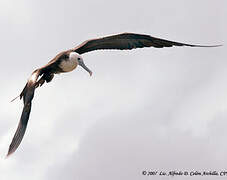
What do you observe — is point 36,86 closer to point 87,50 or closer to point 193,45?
point 87,50

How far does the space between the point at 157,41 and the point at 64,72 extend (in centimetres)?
334

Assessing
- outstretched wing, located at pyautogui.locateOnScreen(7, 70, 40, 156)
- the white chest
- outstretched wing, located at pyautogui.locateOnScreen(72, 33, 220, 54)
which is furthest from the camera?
outstretched wing, located at pyautogui.locateOnScreen(72, 33, 220, 54)

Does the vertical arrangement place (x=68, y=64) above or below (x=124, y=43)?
above

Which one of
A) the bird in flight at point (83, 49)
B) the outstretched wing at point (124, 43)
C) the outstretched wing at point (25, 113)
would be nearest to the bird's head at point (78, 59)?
the bird in flight at point (83, 49)

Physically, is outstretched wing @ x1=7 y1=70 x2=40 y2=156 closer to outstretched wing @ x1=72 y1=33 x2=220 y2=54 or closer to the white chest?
the white chest

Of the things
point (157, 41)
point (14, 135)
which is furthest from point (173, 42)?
point (14, 135)

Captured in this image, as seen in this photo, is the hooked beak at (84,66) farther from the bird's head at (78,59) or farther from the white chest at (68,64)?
the white chest at (68,64)

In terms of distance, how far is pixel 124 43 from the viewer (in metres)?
24.8

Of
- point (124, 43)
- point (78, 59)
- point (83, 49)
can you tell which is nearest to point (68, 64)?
point (78, 59)

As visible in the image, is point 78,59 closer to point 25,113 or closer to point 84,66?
point 84,66

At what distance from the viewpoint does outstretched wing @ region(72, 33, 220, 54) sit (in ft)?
80.0

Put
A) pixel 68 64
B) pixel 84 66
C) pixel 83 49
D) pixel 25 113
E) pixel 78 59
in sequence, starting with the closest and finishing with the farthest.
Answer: pixel 25 113 → pixel 68 64 → pixel 78 59 → pixel 84 66 → pixel 83 49

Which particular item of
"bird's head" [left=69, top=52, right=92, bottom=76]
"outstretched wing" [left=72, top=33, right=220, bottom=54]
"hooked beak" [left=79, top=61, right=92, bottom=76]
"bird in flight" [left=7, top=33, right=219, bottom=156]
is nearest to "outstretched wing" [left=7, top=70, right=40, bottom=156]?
"bird in flight" [left=7, top=33, right=219, bottom=156]

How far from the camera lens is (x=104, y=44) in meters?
24.9
